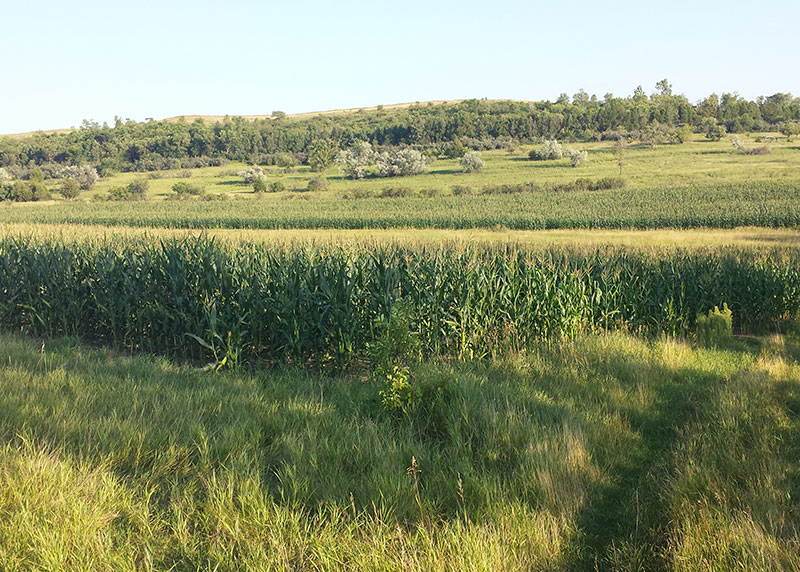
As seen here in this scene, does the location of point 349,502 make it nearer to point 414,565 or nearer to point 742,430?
point 414,565

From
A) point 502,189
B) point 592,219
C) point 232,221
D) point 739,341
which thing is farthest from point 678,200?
point 739,341

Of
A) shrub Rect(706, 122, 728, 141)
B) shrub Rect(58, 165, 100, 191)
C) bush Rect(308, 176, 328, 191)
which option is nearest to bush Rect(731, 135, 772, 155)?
shrub Rect(706, 122, 728, 141)

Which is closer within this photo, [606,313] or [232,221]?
[606,313]

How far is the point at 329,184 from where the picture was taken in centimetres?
9356

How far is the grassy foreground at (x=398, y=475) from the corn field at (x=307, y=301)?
228cm

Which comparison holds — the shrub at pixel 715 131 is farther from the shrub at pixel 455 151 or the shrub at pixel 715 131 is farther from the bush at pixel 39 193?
the bush at pixel 39 193

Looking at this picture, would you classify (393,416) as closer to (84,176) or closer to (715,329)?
(715,329)

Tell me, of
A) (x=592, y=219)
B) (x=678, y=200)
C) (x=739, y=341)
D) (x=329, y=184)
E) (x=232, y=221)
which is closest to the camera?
(x=739, y=341)

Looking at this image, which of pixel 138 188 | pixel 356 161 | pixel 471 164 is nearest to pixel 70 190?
pixel 138 188

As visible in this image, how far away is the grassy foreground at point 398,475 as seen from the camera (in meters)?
3.40

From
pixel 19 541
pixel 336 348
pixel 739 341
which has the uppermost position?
pixel 19 541

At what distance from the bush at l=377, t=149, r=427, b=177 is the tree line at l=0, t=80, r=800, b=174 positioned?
18.2 metres

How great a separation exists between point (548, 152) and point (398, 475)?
338 feet

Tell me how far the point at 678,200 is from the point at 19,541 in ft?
200
